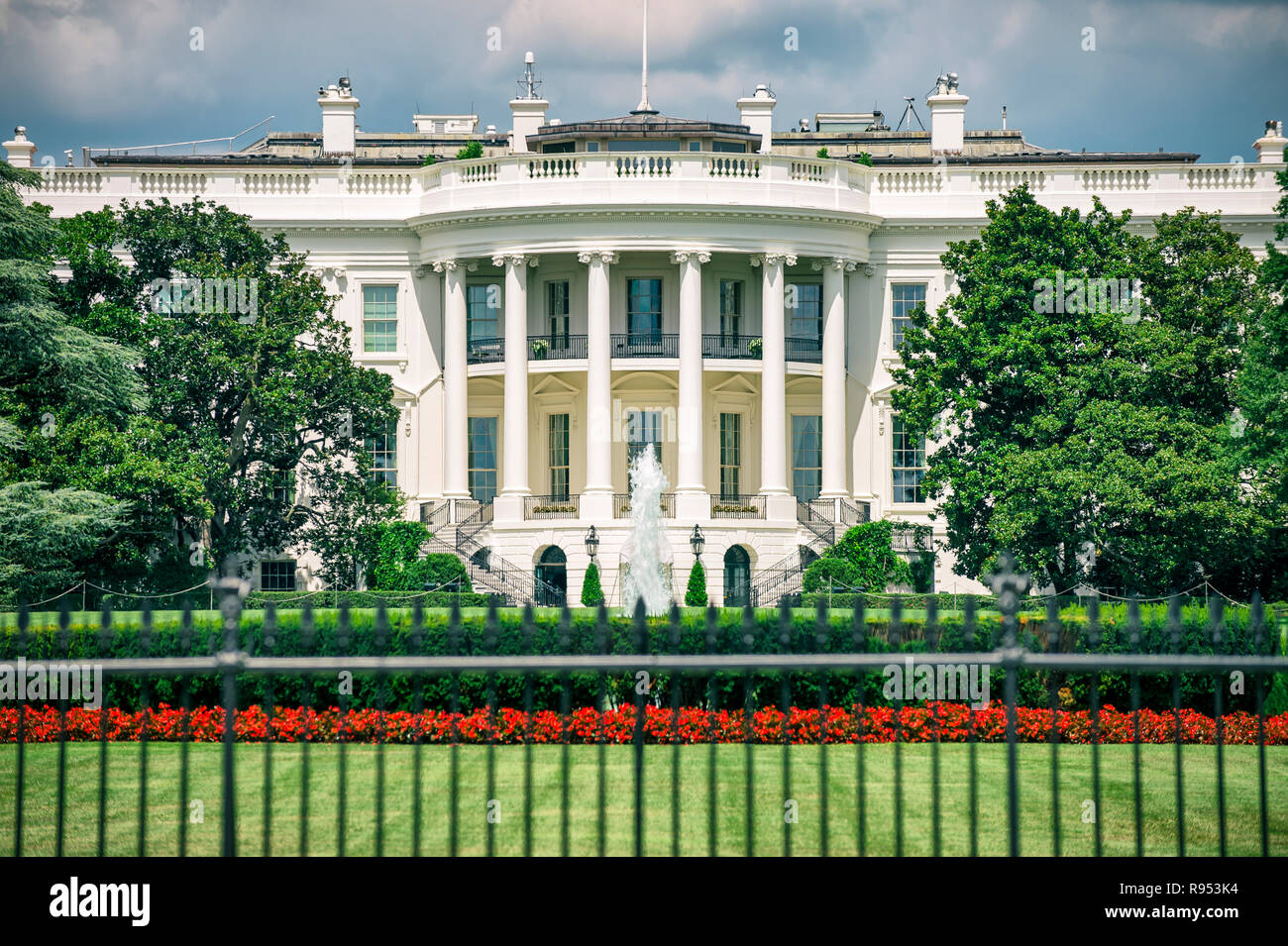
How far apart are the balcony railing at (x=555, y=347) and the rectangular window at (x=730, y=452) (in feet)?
15.7

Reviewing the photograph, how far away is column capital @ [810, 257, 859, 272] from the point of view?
49469 millimetres

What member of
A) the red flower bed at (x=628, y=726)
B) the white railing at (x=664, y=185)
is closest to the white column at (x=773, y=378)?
the white railing at (x=664, y=185)

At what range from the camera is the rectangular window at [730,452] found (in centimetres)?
5062

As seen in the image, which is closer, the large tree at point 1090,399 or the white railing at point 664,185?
the large tree at point 1090,399

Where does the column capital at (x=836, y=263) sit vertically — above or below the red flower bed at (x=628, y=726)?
above

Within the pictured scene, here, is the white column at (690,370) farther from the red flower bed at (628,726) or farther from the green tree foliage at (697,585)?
the red flower bed at (628,726)

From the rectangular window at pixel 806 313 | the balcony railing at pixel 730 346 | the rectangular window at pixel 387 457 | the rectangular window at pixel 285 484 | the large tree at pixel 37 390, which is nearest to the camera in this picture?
the large tree at pixel 37 390

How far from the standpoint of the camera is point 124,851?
12312 mm

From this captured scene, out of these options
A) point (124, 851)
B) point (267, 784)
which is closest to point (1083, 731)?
point (124, 851)

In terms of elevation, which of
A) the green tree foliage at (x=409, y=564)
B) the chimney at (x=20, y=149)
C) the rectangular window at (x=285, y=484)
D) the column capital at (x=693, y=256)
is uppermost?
the chimney at (x=20, y=149)

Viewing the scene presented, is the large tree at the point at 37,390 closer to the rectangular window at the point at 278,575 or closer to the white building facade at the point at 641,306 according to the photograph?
the white building facade at the point at 641,306

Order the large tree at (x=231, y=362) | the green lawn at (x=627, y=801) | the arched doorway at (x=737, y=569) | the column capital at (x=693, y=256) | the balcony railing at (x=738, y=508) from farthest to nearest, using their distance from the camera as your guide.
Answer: the column capital at (x=693, y=256) → the balcony railing at (x=738, y=508) → the arched doorway at (x=737, y=569) → the large tree at (x=231, y=362) → the green lawn at (x=627, y=801)

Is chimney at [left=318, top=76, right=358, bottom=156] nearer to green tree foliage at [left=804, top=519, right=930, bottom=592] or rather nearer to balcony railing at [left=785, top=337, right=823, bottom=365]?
balcony railing at [left=785, top=337, right=823, bottom=365]
